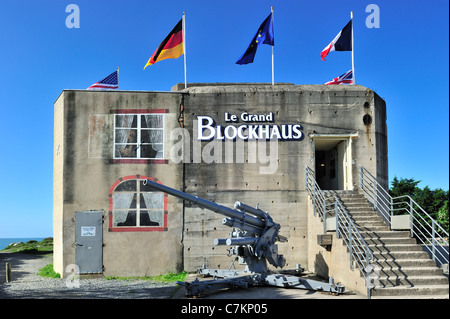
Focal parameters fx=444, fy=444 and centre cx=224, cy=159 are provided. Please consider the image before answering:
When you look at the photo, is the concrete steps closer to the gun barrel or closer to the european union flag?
the gun barrel

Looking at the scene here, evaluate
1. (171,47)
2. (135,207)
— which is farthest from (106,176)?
(171,47)

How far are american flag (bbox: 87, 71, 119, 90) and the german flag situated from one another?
4.14 feet

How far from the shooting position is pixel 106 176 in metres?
16.4

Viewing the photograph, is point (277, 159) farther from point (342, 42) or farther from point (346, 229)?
point (342, 42)

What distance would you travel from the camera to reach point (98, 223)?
16.1m

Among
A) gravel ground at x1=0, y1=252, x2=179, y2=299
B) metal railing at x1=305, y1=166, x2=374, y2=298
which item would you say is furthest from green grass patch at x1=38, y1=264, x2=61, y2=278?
metal railing at x1=305, y1=166, x2=374, y2=298

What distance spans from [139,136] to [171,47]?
376 centimetres

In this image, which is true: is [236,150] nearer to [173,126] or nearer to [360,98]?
[173,126]

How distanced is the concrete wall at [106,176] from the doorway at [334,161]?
606 centimetres

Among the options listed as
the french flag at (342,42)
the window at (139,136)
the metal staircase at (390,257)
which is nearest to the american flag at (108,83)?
the window at (139,136)

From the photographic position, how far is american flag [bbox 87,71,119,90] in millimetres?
16797

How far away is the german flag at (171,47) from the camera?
56.3 ft

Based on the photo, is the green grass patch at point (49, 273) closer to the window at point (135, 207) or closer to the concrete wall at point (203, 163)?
the concrete wall at point (203, 163)

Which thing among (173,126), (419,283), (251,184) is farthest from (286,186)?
(419,283)
